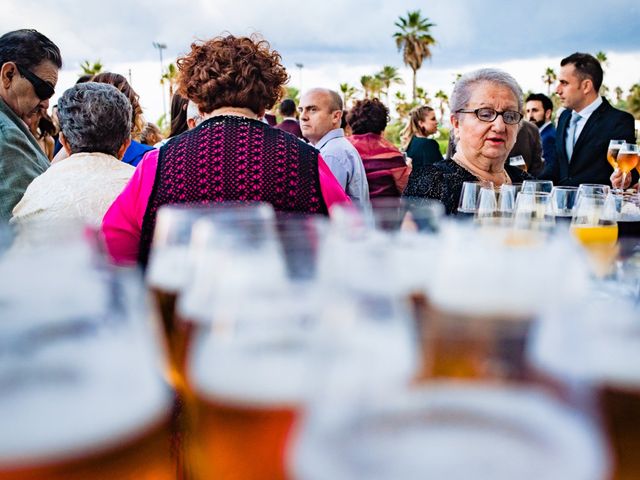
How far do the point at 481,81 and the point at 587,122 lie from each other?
2913mm

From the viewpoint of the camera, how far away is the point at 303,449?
33cm

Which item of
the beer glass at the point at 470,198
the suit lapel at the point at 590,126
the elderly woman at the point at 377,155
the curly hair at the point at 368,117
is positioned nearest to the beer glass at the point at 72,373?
the beer glass at the point at 470,198

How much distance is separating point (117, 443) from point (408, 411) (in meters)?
0.21

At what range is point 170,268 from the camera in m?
0.67

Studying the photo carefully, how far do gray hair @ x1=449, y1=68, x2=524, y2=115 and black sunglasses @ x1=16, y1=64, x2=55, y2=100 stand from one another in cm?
226

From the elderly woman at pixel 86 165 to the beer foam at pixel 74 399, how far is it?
2.23 metres

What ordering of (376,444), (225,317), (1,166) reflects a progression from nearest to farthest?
1. (376,444)
2. (225,317)
3. (1,166)

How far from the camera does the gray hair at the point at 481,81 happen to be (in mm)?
2912

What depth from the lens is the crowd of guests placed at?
2.12 metres

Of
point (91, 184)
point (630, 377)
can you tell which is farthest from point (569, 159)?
point (630, 377)

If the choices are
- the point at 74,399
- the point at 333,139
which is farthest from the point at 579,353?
the point at 333,139

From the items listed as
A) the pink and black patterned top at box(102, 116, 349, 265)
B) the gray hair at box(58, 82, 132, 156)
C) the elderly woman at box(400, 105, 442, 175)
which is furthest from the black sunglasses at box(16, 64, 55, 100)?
the elderly woman at box(400, 105, 442, 175)

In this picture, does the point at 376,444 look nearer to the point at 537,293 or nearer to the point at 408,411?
the point at 408,411

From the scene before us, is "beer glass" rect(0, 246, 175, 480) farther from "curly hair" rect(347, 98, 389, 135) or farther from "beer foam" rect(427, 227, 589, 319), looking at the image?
"curly hair" rect(347, 98, 389, 135)
